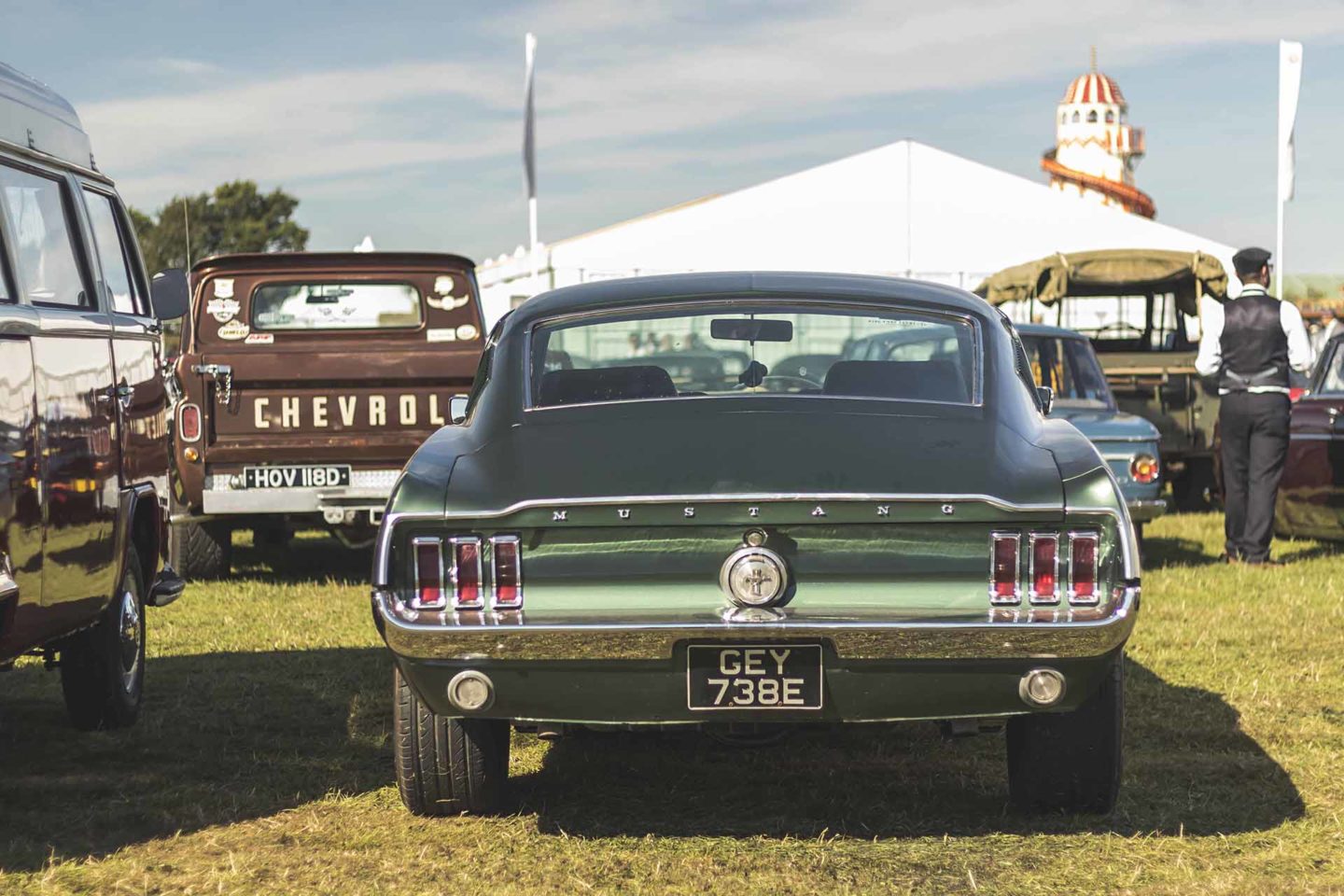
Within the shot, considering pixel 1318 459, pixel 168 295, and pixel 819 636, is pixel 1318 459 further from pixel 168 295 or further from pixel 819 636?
pixel 819 636

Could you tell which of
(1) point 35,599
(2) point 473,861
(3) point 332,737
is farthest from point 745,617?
(3) point 332,737

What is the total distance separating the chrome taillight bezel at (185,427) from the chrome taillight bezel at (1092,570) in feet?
23.2

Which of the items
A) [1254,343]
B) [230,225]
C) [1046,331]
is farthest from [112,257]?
[230,225]

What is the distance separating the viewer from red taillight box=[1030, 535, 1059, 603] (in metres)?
4.43

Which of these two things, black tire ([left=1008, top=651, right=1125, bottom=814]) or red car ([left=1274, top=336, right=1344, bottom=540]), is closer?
black tire ([left=1008, top=651, right=1125, bottom=814])

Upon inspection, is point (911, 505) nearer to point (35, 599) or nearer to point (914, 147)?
point (35, 599)

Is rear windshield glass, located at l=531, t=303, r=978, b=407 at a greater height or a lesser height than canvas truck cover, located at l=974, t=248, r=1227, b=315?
lesser

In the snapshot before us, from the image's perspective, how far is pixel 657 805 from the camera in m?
5.35

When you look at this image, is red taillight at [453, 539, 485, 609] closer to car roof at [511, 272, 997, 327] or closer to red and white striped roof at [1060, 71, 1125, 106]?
car roof at [511, 272, 997, 327]

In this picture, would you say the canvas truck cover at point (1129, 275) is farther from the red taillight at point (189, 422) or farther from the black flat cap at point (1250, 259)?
the red taillight at point (189, 422)

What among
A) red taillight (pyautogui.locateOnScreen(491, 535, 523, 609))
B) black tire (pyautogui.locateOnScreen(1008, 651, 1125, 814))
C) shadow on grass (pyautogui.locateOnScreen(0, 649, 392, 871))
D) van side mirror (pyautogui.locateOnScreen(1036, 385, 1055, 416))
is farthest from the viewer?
van side mirror (pyautogui.locateOnScreen(1036, 385, 1055, 416))

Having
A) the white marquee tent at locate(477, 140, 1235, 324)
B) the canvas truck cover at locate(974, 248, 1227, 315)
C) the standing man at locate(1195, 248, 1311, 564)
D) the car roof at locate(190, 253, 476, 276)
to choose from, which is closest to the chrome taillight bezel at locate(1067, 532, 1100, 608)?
the car roof at locate(190, 253, 476, 276)

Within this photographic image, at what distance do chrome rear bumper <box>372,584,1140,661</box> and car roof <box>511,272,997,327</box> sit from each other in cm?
131

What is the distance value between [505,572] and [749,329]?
134 cm
